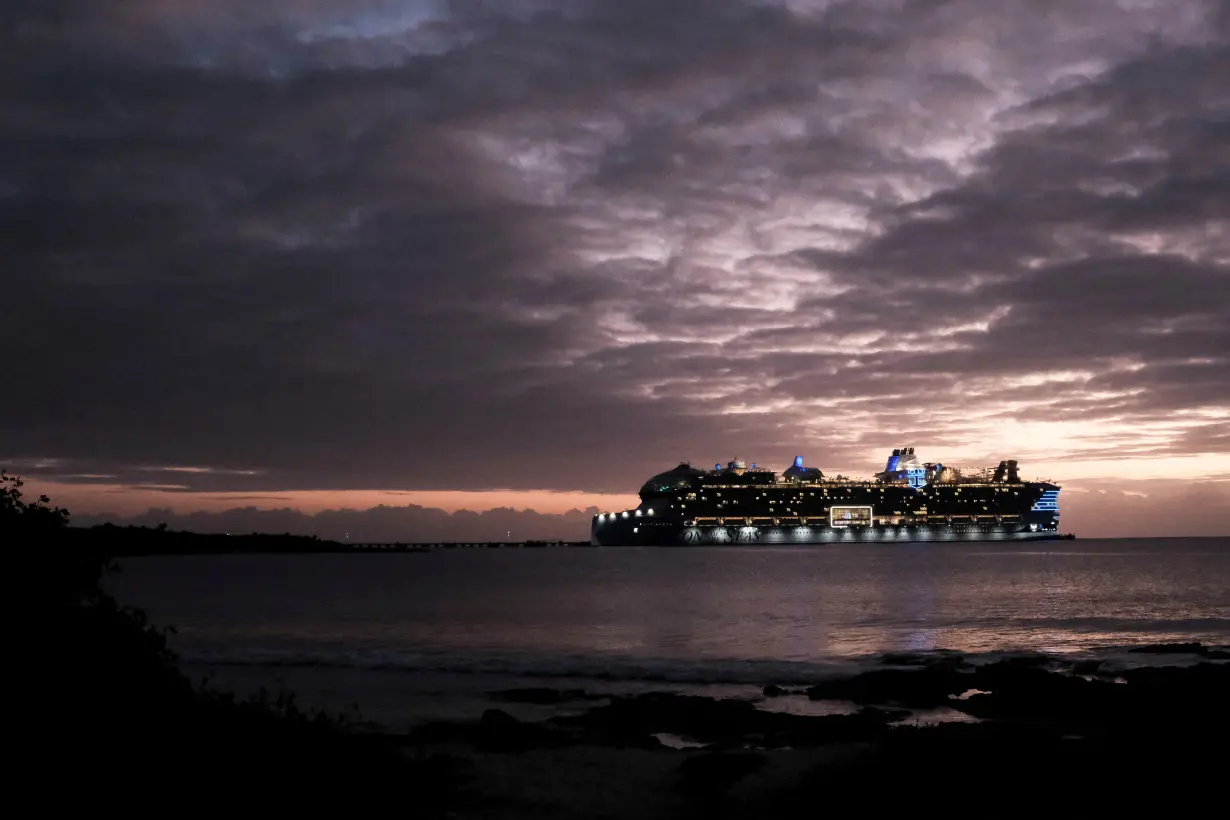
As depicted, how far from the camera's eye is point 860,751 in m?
18.7

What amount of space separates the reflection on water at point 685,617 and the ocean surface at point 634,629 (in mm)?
176

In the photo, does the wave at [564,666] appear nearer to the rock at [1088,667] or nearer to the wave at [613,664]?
the wave at [613,664]

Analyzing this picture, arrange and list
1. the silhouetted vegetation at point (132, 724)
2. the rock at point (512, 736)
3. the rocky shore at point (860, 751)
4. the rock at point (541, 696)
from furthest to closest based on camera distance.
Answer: the rock at point (541, 696), the rock at point (512, 736), the rocky shore at point (860, 751), the silhouetted vegetation at point (132, 724)

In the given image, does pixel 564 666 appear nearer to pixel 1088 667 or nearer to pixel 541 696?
pixel 541 696

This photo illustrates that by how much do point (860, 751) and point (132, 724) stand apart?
12.7 metres

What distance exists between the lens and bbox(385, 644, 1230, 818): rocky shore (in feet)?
52.7

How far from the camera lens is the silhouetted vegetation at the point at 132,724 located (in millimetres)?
12391

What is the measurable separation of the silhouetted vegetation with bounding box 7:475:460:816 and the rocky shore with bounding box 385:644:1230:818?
7.87 ft

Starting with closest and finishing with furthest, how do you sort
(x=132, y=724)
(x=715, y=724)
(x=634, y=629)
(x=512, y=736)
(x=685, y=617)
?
(x=132, y=724), (x=512, y=736), (x=715, y=724), (x=634, y=629), (x=685, y=617)

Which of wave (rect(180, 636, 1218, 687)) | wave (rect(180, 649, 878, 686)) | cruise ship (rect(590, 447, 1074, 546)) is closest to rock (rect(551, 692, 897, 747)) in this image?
wave (rect(180, 636, 1218, 687))

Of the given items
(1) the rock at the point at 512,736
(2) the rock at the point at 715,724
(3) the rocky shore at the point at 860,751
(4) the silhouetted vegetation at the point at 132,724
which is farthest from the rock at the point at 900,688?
(4) the silhouetted vegetation at the point at 132,724

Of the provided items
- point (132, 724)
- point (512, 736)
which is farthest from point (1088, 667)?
point (132, 724)

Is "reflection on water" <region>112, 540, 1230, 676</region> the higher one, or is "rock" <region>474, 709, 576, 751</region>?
"rock" <region>474, 709, 576, 751</region>

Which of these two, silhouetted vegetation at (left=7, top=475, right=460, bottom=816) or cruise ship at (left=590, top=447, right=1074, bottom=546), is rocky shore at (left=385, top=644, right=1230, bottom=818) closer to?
silhouetted vegetation at (left=7, top=475, right=460, bottom=816)
